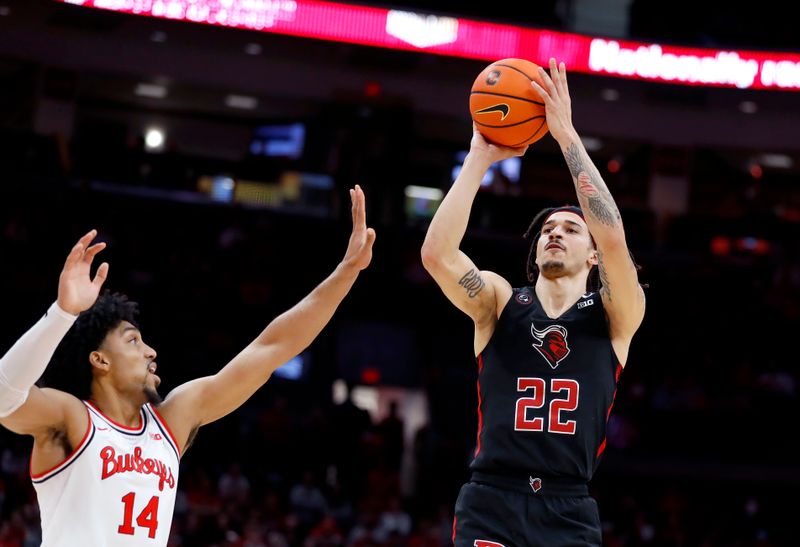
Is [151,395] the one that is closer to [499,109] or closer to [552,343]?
[552,343]

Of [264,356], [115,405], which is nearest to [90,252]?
[115,405]

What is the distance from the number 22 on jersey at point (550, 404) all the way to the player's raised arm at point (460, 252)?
42 centimetres

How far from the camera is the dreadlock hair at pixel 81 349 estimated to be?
167 inches

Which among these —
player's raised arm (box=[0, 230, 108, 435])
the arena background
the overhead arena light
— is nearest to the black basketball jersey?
player's raised arm (box=[0, 230, 108, 435])

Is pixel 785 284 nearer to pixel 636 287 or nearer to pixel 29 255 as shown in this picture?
pixel 29 255

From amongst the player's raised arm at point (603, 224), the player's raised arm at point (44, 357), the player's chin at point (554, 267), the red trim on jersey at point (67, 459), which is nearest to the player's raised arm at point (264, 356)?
the red trim on jersey at point (67, 459)

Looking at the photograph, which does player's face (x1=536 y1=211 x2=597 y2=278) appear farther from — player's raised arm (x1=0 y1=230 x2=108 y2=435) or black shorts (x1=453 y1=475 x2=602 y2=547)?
player's raised arm (x1=0 y1=230 x2=108 y2=435)

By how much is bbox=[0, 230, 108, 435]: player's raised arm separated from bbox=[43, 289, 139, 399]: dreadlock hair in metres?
0.25

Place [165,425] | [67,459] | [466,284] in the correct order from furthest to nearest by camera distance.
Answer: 1. [466,284]
2. [165,425]
3. [67,459]

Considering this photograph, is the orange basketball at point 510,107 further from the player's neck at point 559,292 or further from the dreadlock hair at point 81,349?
the dreadlock hair at point 81,349

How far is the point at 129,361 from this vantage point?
14.0 ft

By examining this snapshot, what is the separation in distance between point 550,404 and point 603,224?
2.61 feet

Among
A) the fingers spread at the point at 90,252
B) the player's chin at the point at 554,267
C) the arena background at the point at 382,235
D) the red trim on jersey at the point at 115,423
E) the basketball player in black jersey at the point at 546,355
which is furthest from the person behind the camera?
the arena background at the point at 382,235

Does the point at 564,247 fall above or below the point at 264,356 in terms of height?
above
